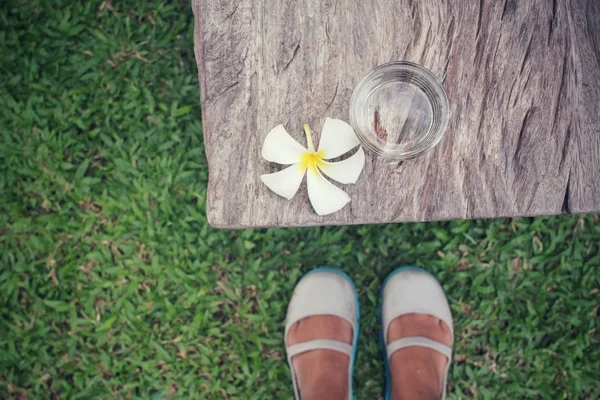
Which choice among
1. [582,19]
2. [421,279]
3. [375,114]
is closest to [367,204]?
[375,114]

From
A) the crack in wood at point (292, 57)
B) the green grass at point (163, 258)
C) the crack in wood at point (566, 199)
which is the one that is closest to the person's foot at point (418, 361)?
the green grass at point (163, 258)

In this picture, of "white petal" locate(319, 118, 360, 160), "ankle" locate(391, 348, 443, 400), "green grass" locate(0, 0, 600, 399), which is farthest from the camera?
"green grass" locate(0, 0, 600, 399)

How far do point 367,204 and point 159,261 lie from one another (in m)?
1.14

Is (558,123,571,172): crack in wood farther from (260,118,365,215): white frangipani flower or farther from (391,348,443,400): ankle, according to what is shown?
(391,348,443,400): ankle

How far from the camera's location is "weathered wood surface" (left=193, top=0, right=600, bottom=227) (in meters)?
1.10

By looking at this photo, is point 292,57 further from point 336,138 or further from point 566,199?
point 566,199

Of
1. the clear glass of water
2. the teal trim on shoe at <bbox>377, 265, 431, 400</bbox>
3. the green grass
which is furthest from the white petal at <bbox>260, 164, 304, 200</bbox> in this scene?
the teal trim on shoe at <bbox>377, 265, 431, 400</bbox>

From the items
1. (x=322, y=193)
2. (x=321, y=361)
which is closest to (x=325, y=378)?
(x=321, y=361)

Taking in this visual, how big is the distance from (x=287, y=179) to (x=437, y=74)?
0.42 metres

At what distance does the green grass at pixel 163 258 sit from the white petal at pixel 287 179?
2.82 feet

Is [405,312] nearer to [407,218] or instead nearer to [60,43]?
[407,218]

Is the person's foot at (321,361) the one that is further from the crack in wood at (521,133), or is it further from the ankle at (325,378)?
the crack in wood at (521,133)

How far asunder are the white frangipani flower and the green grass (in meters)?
0.86

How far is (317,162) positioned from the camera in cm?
107
